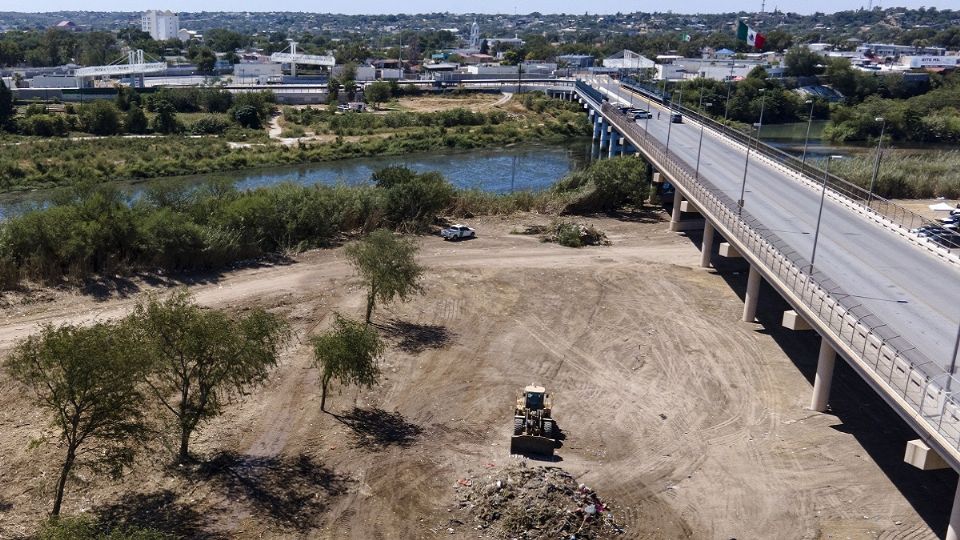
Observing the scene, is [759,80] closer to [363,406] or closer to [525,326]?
[525,326]

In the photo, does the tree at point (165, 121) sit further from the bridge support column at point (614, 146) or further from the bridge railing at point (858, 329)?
the bridge railing at point (858, 329)

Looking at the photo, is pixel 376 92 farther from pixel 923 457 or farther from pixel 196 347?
pixel 923 457

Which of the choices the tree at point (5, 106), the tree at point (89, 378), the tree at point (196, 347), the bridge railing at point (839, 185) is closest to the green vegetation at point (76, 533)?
the tree at point (89, 378)

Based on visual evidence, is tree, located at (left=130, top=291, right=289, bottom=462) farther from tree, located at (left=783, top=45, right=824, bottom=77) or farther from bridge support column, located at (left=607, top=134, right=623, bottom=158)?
tree, located at (left=783, top=45, right=824, bottom=77)

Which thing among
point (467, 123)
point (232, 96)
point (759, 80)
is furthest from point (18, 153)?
point (759, 80)

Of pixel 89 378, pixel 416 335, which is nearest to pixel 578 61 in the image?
pixel 416 335

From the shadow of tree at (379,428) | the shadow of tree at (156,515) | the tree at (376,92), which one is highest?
the tree at (376,92)
